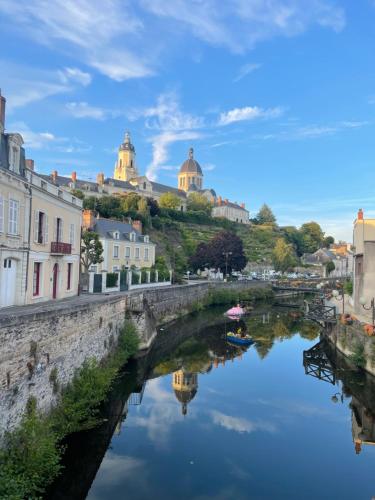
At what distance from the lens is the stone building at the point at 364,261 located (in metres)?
24.8

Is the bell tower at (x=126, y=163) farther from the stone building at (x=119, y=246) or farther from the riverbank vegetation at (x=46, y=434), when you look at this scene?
the riverbank vegetation at (x=46, y=434)

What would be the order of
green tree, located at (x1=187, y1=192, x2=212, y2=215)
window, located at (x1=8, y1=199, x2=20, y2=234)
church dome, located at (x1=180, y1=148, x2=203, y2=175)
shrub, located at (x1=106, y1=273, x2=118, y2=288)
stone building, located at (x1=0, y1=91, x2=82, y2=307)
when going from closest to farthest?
stone building, located at (x1=0, y1=91, x2=82, y2=307) < window, located at (x1=8, y1=199, x2=20, y2=234) < shrub, located at (x1=106, y1=273, x2=118, y2=288) < green tree, located at (x1=187, y1=192, x2=212, y2=215) < church dome, located at (x1=180, y1=148, x2=203, y2=175)

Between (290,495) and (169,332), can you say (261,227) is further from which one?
(290,495)

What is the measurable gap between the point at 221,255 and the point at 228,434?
46209mm

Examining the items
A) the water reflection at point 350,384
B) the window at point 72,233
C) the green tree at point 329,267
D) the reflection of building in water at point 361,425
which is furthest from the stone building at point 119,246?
the green tree at point 329,267

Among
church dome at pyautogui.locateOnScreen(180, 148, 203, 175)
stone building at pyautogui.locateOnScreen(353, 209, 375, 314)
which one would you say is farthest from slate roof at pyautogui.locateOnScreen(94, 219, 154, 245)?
church dome at pyautogui.locateOnScreen(180, 148, 203, 175)

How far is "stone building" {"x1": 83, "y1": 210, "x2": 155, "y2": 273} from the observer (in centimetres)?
3994

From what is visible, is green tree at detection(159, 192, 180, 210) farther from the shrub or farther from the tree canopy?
the shrub

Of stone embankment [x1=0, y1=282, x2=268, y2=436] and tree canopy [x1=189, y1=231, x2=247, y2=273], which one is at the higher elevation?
tree canopy [x1=189, y1=231, x2=247, y2=273]

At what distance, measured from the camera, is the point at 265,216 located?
12975 centimetres

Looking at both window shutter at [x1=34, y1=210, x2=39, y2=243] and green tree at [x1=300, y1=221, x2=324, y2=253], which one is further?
green tree at [x1=300, y1=221, x2=324, y2=253]

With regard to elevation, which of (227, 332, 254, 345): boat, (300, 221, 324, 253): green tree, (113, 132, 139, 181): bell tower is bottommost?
(227, 332, 254, 345): boat

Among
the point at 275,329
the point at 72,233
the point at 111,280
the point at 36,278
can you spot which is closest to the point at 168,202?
the point at 275,329

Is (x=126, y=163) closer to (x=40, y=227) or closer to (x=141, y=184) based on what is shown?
(x=141, y=184)
